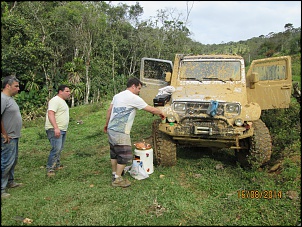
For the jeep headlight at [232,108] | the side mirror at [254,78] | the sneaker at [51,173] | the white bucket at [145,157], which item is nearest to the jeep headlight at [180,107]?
the jeep headlight at [232,108]

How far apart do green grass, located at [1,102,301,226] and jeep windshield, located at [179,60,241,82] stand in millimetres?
1567

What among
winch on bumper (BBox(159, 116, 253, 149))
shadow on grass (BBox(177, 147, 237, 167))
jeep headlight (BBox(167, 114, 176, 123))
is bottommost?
shadow on grass (BBox(177, 147, 237, 167))

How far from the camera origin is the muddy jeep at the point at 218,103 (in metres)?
4.35

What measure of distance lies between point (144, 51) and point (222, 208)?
1740cm

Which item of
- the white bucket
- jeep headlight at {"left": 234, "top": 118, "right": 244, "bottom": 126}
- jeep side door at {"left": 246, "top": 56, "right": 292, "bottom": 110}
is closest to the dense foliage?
jeep side door at {"left": 246, "top": 56, "right": 292, "bottom": 110}

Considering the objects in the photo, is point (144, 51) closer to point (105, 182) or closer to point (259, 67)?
point (259, 67)

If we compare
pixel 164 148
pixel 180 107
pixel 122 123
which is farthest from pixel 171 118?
pixel 122 123

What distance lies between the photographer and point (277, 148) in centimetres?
496

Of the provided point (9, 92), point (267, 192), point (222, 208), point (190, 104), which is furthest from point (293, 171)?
point (9, 92)

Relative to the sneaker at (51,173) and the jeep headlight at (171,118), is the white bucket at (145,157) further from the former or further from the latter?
the sneaker at (51,173)

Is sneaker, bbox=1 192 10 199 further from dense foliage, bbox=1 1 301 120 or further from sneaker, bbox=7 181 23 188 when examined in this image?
dense foliage, bbox=1 1 301 120
